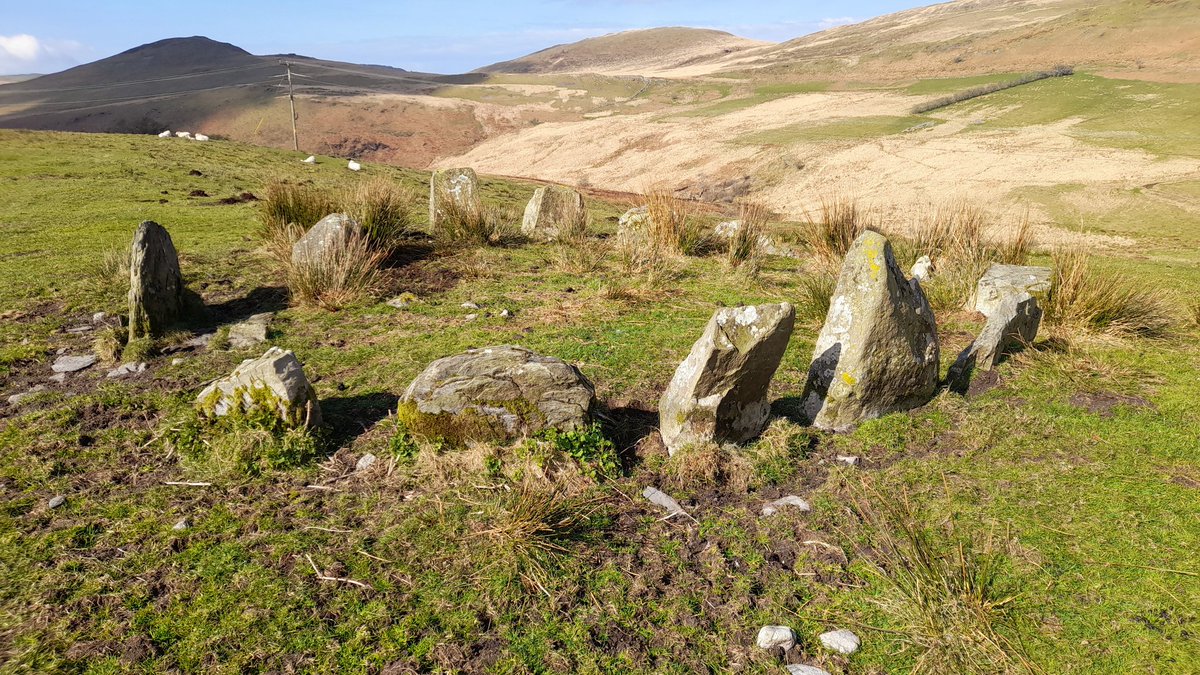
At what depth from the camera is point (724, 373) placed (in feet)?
15.1

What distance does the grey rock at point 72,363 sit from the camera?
6.17 m

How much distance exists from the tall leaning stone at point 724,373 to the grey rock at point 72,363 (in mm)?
5475

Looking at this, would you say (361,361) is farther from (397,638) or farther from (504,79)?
(504,79)

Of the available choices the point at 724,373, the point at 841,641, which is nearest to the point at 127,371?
the point at 724,373

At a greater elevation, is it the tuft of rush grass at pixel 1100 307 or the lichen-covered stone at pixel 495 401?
the lichen-covered stone at pixel 495 401

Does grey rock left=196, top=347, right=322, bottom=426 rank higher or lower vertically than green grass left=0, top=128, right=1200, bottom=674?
higher

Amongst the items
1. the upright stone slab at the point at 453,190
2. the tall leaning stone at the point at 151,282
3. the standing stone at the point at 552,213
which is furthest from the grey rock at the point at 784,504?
the upright stone slab at the point at 453,190

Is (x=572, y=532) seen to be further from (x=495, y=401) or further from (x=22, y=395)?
(x=22, y=395)

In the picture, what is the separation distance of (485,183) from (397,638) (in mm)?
17647

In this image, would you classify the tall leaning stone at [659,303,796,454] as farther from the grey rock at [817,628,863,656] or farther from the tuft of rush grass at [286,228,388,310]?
the tuft of rush grass at [286,228,388,310]

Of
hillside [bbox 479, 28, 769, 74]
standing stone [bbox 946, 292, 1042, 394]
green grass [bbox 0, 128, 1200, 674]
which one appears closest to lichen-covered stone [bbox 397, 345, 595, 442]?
green grass [bbox 0, 128, 1200, 674]

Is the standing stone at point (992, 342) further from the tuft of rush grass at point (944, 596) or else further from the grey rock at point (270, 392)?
the grey rock at point (270, 392)

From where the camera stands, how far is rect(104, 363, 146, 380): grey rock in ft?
19.8

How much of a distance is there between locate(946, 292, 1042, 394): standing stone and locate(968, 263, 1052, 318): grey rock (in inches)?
47.0
